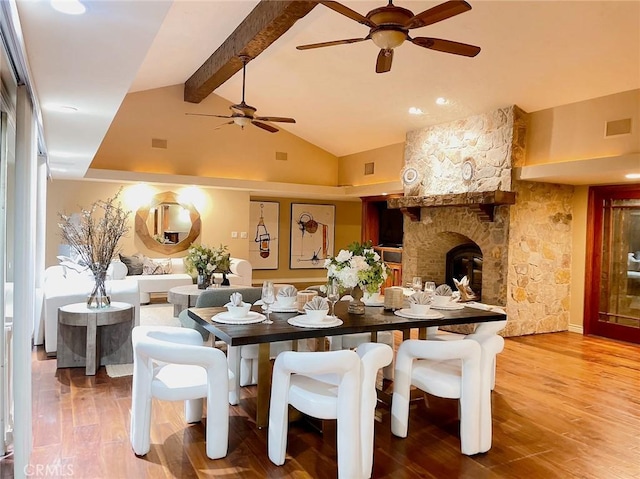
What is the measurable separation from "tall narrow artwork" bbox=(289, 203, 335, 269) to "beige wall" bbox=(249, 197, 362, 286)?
0.11 metres

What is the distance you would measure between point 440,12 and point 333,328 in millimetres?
2069

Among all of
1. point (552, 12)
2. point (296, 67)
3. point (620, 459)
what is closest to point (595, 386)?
point (620, 459)

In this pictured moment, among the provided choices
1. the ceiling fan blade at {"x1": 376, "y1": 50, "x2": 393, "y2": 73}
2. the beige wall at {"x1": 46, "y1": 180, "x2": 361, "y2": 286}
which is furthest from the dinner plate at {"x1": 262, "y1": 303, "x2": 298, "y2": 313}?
the beige wall at {"x1": 46, "y1": 180, "x2": 361, "y2": 286}

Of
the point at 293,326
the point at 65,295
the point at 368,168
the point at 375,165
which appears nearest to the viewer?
the point at 293,326

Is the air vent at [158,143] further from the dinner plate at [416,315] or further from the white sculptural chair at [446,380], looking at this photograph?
the white sculptural chair at [446,380]

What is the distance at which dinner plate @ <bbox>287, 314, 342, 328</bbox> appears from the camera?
2.90 m

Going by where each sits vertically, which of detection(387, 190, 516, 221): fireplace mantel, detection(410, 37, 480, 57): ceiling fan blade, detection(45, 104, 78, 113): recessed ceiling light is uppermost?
detection(410, 37, 480, 57): ceiling fan blade

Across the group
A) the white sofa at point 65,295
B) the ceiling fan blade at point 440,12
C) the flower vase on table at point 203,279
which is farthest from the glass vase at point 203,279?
the ceiling fan blade at point 440,12

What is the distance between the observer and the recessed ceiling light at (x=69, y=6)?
1.74 metres

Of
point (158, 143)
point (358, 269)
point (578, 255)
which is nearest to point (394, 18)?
point (358, 269)

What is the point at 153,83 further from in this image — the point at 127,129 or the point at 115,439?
the point at 115,439

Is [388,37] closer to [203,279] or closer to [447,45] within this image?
[447,45]

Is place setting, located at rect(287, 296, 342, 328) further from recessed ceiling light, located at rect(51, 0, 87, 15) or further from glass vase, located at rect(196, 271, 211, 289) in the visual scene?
glass vase, located at rect(196, 271, 211, 289)

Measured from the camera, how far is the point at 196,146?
356 inches
